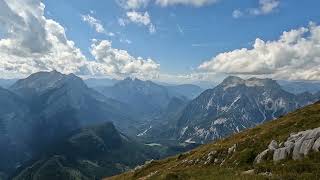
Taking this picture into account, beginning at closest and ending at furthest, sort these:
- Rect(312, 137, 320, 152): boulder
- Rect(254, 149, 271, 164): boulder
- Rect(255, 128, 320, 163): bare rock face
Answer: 1. Rect(312, 137, 320, 152): boulder
2. Rect(255, 128, 320, 163): bare rock face
3. Rect(254, 149, 271, 164): boulder

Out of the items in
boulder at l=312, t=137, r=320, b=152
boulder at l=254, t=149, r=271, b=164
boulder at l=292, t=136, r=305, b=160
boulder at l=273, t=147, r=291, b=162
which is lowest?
boulder at l=254, t=149, r=271, b=164

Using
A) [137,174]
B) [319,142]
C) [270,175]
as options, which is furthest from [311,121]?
[137,174]

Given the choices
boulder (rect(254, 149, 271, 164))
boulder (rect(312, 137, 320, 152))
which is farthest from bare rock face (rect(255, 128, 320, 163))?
boulder (rect(254, 149, 271, 164))

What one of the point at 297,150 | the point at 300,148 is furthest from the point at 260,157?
the point at 300,148

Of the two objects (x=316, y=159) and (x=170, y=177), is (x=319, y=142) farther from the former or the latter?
(x=170, y=177)

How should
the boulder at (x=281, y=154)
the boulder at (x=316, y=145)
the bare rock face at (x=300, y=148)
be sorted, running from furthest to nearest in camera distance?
1. the boulder at (x=281, y=154)
2. the bare rock face at (x=300, y=148)
3. the boulder at (x=316, y=145)

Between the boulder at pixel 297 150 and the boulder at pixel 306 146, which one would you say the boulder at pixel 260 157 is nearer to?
the boulder at pixel 297 150

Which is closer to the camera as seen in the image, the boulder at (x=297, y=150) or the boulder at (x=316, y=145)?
the boulder at (x=316, y=145)

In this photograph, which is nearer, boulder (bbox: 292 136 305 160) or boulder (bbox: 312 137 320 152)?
boulder (bbox: 312 137 320 152)

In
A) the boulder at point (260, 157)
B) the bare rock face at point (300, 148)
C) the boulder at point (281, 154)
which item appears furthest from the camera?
the boulder at point (260, 157)

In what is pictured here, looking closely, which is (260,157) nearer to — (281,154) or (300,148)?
(281,154)

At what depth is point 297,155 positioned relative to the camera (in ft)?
161

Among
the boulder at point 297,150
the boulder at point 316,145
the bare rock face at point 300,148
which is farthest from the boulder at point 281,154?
the boulder at point 316,145

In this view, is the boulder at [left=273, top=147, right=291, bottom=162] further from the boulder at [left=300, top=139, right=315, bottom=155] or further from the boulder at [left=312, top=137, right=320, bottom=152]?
the boulder at [left=312, top=137, right=320, bottom=152]
